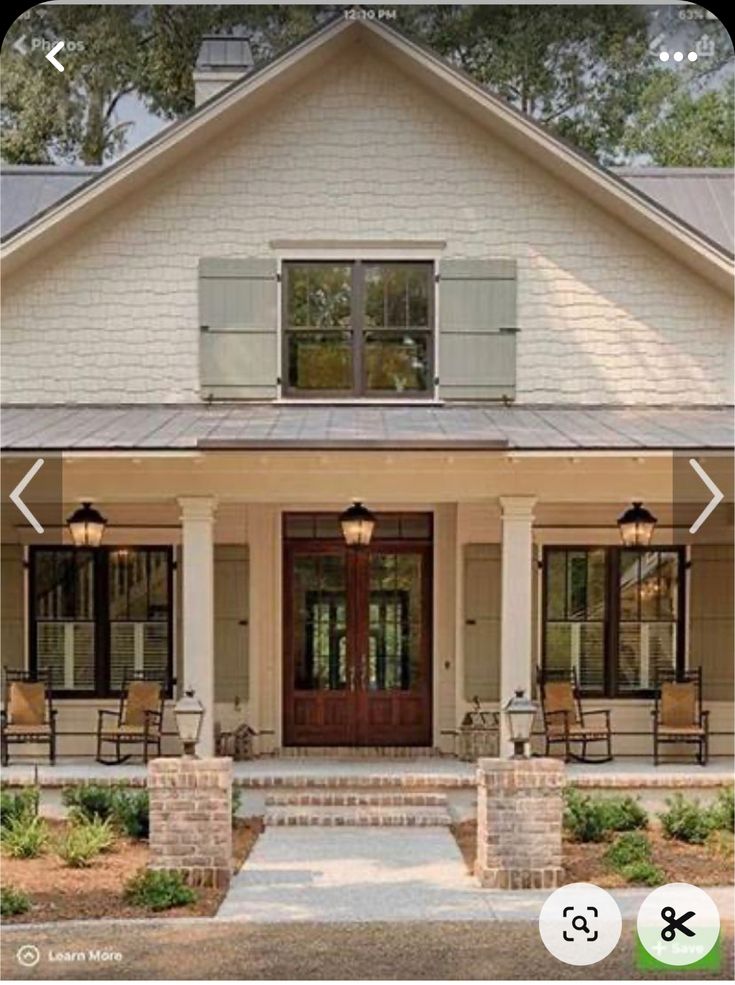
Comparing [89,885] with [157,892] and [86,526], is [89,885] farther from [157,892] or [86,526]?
[86,526]

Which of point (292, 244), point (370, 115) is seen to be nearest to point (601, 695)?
point (292, 244)

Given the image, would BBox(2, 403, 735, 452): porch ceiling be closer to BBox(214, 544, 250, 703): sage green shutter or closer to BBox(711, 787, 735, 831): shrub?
BBox(214, 544, 250, 703): sage green shutter

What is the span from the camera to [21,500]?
6543 millimetres

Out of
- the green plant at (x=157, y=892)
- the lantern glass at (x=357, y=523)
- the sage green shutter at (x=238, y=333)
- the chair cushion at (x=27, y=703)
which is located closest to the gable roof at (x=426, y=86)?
the sage green shutter at (x=238, y=333)

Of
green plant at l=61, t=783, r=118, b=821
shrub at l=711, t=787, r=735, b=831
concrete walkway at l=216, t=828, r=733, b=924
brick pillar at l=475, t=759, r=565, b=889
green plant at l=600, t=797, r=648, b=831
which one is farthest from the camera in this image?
green plant at l=61, t=783, r=118, b=821

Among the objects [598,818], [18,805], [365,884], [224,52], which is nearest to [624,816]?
[598,818]

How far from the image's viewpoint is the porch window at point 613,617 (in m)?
7.36

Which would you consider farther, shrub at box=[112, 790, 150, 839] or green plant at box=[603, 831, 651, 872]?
shrub at box=[112, 790, 150, 839]

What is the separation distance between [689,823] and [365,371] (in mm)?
3494

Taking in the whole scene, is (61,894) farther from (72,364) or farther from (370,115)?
(370,115)

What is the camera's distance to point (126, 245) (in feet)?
23.2

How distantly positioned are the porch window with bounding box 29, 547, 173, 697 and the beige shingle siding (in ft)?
3.80

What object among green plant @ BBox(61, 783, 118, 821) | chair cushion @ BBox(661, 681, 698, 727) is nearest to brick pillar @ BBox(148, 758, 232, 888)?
green plant @ BBox(61, 783, 118, 821)

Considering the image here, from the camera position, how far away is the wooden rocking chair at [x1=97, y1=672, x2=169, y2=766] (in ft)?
22.3
